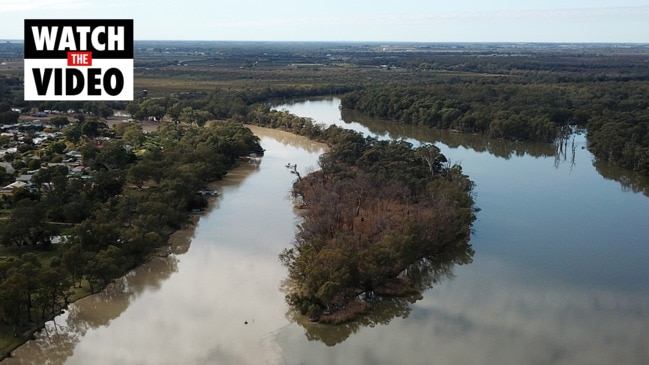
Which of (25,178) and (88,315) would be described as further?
(25,178)

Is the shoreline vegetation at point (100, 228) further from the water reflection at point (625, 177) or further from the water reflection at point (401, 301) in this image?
the water reflection at point (625, 177)

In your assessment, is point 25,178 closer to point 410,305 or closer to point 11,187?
point 11,187

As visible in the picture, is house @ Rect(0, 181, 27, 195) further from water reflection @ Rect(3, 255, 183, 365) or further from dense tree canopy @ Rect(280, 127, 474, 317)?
dense tree canopy @ Rect(280, 127, 474, 317)

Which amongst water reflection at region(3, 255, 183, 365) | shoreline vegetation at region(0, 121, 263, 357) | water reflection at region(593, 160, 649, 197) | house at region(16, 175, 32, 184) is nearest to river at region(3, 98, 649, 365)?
water reflection at region(3, 255, 183, 365)

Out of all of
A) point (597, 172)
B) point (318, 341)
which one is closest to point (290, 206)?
point (318, 341)

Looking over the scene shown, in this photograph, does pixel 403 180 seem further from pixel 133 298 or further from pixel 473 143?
pixel 473 143

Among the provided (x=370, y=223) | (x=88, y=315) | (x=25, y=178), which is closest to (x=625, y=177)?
(x=370, y=223)
